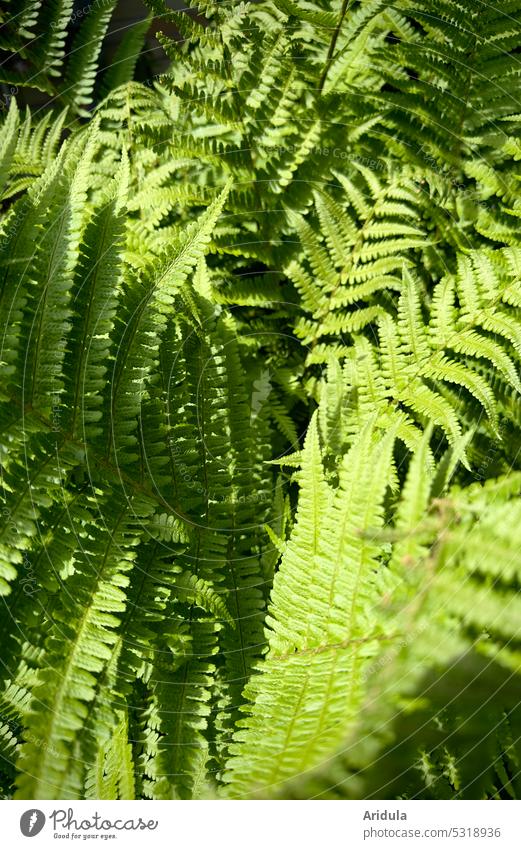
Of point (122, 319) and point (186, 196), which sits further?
point (186, 196)

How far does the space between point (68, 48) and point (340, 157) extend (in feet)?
2.48

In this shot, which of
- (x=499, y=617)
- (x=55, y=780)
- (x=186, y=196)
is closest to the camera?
(x=499, y=617)

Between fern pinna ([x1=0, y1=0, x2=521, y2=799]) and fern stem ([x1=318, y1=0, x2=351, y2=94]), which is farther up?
fern stem ([x1=318, y1=0, x2=351, y2=94])

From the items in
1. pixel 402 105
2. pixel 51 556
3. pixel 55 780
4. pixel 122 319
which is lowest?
pixel 55 780

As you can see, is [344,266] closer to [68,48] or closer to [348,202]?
[348,202]

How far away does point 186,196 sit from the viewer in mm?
1034

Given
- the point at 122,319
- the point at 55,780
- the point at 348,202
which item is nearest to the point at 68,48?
the point at 348,202
